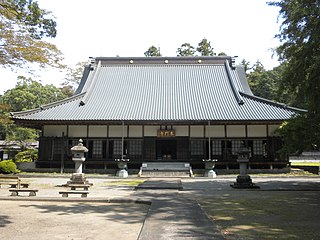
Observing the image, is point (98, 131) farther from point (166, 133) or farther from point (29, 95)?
point (29, 95)

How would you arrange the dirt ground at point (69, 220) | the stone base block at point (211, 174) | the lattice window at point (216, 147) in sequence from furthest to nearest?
the lattice window at point (216, 147), the stone base block at point (211, 174), the dirt ground at point (69, 220)

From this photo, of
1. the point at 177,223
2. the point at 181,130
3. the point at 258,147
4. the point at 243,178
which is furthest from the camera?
the point at 181,130

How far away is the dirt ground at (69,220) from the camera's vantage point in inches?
226

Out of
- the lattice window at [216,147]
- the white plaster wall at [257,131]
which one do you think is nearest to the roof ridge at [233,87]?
the white plaster wall at [257,131]

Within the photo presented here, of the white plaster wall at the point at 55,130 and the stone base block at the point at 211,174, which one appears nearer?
the stone base block at the point at 211,174

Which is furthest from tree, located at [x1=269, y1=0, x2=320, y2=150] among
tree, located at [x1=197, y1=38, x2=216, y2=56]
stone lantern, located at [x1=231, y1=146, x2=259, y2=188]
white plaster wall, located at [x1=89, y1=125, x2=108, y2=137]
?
tree, located at [x1=197, y1=38, x2=216, y2=56]

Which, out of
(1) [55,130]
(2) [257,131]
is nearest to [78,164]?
(1) [55,130]

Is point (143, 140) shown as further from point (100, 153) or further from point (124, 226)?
point (124, 226)

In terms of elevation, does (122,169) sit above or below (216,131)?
below

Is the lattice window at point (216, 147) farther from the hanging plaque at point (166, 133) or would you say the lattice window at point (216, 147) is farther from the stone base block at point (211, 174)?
the hanging plaque at point (166, 133)

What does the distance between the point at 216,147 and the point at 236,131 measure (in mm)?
1964

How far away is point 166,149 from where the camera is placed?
24.2 metres

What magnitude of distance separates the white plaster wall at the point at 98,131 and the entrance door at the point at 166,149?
14.4 feet

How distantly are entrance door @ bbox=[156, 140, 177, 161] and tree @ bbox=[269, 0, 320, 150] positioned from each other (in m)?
13.6
